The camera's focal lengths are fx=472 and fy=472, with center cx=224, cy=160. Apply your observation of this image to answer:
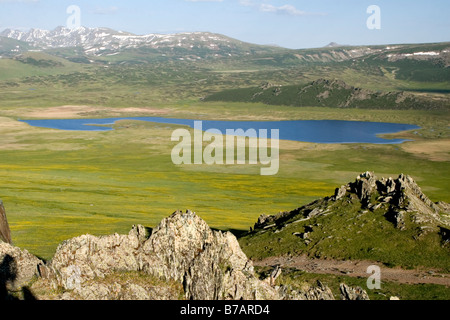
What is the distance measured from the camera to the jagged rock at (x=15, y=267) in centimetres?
3538

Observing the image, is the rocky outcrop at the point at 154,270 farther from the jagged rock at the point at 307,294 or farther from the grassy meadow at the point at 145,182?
the grassy meadow at the point at 145,182

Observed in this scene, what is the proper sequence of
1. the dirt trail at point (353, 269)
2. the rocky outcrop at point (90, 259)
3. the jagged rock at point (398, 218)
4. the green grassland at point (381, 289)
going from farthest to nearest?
the jagged rock at point (398, 218) < the dirt trail at point (353, 269) < the green grassland at point (381, 289) < the rocky outcrop at point (90, 259)

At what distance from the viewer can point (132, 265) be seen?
37781 millimetres

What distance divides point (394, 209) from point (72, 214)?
4790 centimetres

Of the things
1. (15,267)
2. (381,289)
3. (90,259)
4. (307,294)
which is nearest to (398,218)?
(381,289)

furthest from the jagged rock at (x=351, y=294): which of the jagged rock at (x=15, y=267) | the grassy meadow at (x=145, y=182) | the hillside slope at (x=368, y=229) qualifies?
the grassy meadow at (x=145, y=182)

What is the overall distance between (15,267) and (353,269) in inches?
1178

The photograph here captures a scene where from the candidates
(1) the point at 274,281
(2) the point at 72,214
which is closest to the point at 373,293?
(1) the point at 274,281

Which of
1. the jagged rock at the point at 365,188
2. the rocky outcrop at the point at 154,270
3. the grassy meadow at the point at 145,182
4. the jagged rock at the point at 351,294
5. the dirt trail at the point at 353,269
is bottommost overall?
the grassy meadow at the point at 145,182

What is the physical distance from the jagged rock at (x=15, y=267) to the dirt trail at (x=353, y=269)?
2167cm

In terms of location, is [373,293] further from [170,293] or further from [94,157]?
[94,157]

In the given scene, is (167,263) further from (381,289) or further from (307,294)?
(381,289)

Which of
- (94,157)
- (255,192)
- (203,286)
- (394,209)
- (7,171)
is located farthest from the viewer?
(94,157)

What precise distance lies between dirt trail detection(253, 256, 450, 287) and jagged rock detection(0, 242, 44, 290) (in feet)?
71.1
